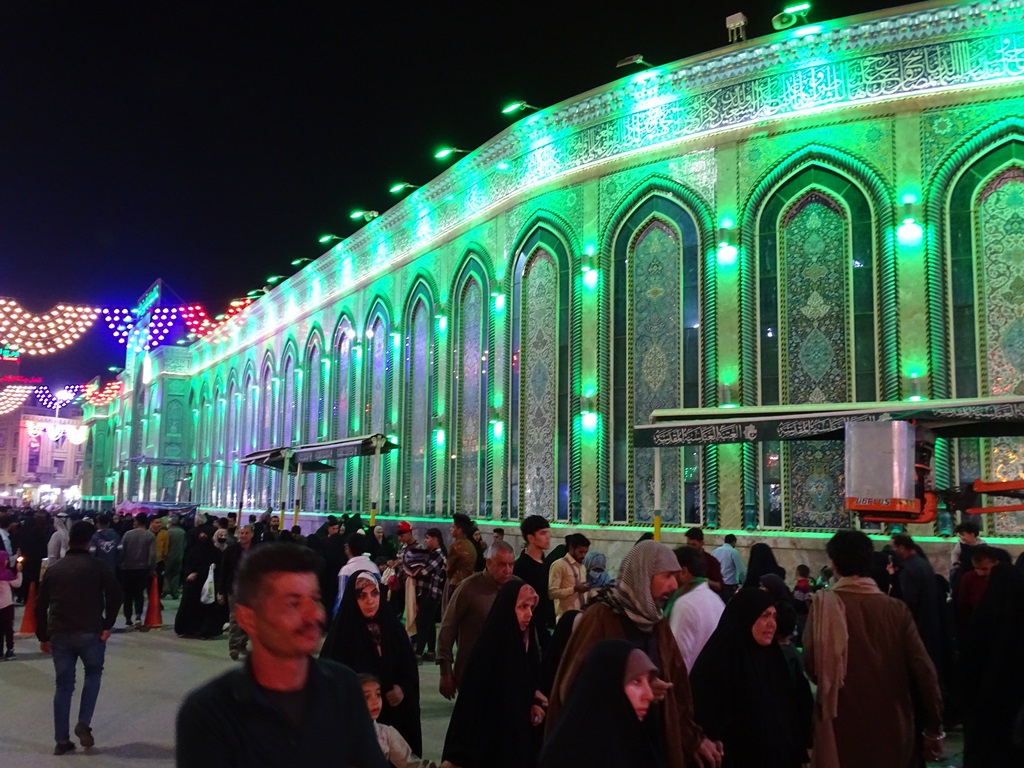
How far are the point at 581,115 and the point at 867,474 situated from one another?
912 centimetres

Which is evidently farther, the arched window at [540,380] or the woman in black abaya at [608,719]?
the arched window at [540,380]

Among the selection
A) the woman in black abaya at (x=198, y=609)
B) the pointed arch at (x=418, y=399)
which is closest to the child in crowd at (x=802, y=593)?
the woman in black abaya at (x=198, y=609)

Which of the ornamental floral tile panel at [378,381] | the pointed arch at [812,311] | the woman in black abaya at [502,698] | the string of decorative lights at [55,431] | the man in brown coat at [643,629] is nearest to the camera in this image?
the man in brown coat at [643,629]

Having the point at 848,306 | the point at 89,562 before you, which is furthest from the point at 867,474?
the point at 89,562

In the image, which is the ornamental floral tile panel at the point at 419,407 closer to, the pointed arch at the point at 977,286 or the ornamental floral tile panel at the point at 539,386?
the ornamental floral tile panel at the point at 539,386

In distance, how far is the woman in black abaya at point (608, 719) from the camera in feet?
10.1

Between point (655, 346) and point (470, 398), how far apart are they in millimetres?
5076

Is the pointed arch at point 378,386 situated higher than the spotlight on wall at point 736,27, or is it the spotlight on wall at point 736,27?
the spotlight on wall at point 736,27

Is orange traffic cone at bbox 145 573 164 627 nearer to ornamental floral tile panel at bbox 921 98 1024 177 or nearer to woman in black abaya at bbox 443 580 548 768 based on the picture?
woman in black abaya at bbox 443 580 548 768

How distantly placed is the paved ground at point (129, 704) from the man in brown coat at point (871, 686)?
7.25 ft

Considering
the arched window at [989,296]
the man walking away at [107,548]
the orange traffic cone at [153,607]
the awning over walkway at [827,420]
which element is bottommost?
the orange traffic cone at [153,607]

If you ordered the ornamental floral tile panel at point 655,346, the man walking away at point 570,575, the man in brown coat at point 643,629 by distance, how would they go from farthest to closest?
the ornamental floral tile panel at point 655,346 < the man walking away at point 570,575 < the man in brown coat at point 643,629

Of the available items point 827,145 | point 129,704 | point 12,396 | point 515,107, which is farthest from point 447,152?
point 12,396

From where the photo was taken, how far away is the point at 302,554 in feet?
7.66
